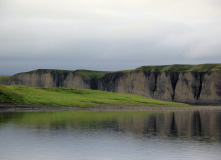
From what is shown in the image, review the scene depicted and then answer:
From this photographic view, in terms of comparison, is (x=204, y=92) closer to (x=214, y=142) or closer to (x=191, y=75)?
(x=191, y=75)

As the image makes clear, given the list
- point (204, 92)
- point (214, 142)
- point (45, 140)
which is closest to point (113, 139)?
point (45, 140)

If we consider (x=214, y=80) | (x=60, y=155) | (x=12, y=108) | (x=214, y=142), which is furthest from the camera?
(x=214, y=80)

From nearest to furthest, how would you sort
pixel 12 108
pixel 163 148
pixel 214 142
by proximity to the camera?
pixel 163 148 → pixel 214 142 → pixel 12 108

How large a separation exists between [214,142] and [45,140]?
16.2 metres

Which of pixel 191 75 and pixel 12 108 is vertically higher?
pixel 191 75

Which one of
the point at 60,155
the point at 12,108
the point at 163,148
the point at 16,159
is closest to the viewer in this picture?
the point at 16,159

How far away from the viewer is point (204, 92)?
626ft

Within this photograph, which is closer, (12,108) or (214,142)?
(214,142)

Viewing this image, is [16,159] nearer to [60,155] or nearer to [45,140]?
[60,155]

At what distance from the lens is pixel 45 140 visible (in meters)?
37.6

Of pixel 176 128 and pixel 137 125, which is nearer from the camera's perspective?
pixel 176 128

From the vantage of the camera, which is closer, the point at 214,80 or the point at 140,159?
the point at 140,159

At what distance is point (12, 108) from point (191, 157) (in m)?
79.3

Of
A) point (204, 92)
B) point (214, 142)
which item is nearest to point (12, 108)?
point (214, 142)
